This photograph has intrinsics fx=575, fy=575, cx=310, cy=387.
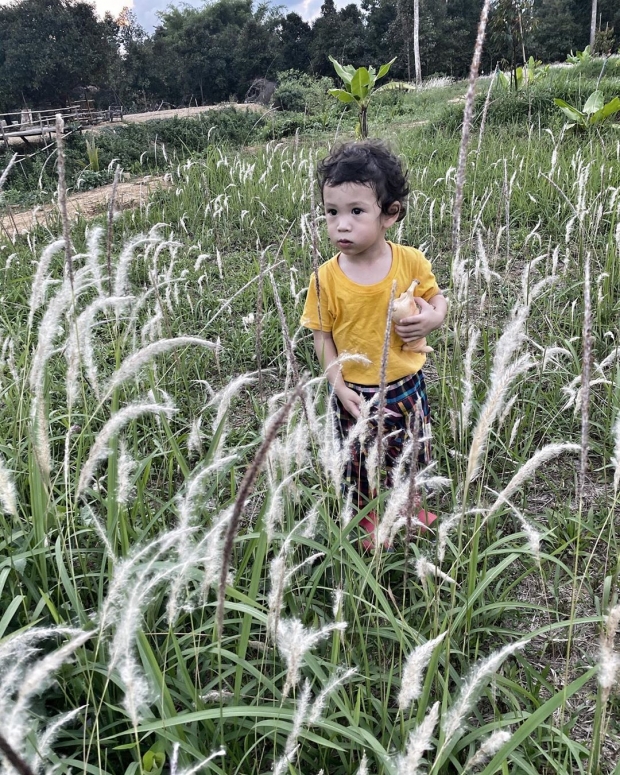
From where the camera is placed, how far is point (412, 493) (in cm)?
96

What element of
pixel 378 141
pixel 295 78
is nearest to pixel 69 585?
pixel 378 141

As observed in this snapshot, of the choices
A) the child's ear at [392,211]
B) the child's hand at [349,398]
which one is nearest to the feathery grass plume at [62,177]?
the child's hand at [349,398]

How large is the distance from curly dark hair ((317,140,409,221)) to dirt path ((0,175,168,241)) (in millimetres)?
3176

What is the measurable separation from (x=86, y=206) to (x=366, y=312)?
6222 millimetres

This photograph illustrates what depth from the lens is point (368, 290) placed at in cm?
200

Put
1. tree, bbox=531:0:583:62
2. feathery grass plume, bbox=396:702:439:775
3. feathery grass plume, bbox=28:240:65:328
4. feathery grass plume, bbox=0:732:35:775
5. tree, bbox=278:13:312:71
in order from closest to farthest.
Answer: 1. feathery grass plume, bbox=0:732:35:775
2. feathery grass plume, bbox=396:702:439:775
3. feathery grass plume, bbox=28:240:65:328
4. tree, bbox=531:0:583:62
5. tree, bbox=278:13:312:71

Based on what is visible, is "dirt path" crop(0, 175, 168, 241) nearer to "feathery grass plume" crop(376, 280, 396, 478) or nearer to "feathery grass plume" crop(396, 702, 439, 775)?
"feathery grass plume" crop(376, 280, 396, 478)

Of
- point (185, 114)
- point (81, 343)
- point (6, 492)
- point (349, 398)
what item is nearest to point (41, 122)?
point (185, 114)

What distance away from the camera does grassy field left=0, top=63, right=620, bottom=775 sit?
37.4 inches

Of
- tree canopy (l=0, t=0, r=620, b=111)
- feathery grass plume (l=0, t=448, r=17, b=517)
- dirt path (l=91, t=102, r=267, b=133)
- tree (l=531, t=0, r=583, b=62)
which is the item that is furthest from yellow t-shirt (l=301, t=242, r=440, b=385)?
tree (l=531, t=0, r=583, b=62)

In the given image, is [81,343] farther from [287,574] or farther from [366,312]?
[366,312]

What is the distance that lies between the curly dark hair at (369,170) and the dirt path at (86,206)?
3.18m

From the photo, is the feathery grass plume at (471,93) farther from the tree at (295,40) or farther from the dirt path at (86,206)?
the tree at (295,40)

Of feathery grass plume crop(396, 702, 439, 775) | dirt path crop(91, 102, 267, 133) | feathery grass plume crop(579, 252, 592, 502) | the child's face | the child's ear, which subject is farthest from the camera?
dirt path crop(91, 102, 267, 133)
